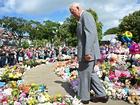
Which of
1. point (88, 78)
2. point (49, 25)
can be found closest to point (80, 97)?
point (88, 78)

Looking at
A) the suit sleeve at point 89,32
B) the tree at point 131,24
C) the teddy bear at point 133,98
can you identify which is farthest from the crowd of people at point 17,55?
the tree at point 131,24

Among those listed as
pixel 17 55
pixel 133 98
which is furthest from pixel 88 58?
pixel 17 55

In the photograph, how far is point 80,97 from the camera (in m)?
7.35

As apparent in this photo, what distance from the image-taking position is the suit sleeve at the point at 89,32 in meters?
7.09

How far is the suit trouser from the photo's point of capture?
7.23 meters

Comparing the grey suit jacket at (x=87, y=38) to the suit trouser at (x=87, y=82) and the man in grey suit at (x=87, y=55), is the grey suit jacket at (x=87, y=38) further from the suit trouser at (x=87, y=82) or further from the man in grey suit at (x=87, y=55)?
the suit trouser at (x=87, y=82)

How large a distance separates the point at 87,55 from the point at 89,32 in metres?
0.42

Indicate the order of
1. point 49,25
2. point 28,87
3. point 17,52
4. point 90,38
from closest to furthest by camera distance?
point 90,38 → point 28,87 → point 17,52 → point 49,25

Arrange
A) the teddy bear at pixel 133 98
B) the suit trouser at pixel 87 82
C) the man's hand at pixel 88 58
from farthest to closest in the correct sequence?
the teddy bear at pixel 133 98, the suit trouser at pixel 87 82, the man's hand at pixel 88 58

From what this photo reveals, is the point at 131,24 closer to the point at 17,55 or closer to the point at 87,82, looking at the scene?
the point at 17,55

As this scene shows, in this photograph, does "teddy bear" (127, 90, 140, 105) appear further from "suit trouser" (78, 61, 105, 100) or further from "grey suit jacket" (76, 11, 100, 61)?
"grey suit jacket" (76, 11, 100, 61)

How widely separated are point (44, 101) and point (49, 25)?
4168 inches

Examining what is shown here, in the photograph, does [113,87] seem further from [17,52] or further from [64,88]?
[17,52]

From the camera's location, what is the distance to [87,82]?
7285mm
